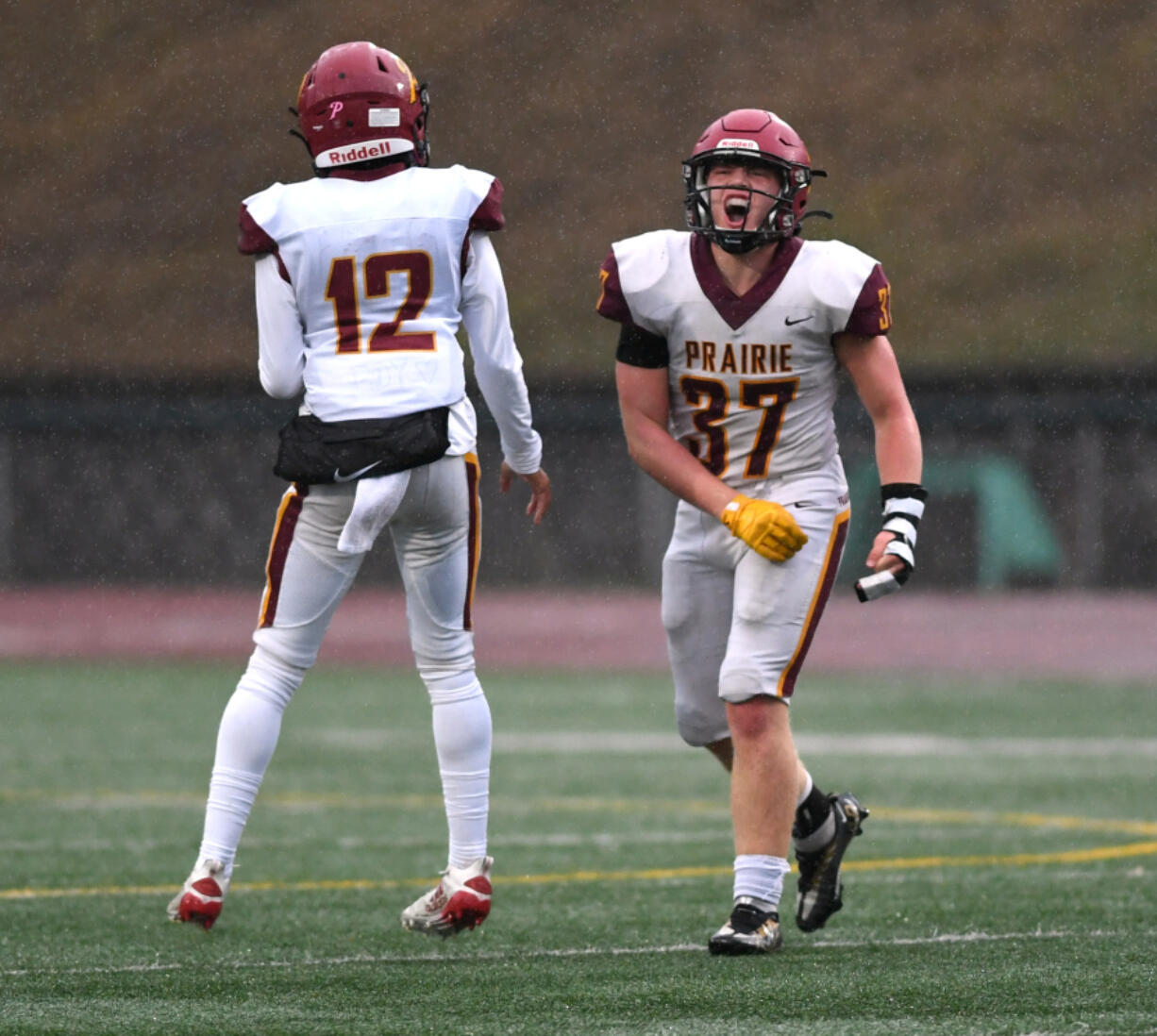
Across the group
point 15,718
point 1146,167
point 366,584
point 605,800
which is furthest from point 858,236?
point 605,800

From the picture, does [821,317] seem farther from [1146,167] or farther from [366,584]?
[1146,167]

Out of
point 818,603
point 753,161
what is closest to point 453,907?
point 818,603

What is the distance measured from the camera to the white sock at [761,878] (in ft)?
16.4

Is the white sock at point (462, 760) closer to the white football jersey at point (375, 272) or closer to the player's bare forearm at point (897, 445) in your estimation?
the white football jersey at point (375, 272)

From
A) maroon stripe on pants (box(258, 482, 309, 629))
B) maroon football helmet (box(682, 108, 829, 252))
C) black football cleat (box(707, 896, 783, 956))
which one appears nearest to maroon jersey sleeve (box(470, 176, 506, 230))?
maroon football helmet (box(682, 108, 829, 252))

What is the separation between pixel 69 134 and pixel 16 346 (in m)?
3.25

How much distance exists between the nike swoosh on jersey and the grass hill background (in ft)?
79.4

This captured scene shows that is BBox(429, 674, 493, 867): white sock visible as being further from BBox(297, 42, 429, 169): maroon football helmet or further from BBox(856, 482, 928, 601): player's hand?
BBox(297, 42, 429, 169): maroon football helmet

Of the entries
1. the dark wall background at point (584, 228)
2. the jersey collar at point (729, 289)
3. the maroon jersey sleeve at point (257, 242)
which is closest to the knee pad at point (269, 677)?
the maroon jersey sleeve at point (257, 242)

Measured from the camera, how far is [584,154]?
30672mm

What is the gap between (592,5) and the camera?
32.5 m

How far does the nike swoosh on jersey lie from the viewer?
16.6 feet

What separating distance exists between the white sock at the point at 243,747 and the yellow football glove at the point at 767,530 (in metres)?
1.09

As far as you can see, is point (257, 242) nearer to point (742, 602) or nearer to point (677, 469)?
point (677, 469)
